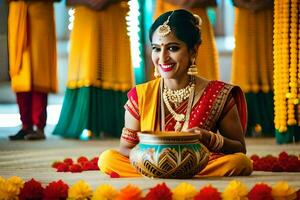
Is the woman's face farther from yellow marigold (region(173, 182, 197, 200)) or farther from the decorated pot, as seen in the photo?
yellow marigold (region(173, 182, 197, 200))

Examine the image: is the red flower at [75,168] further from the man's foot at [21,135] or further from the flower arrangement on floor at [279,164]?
the man's foot at [21,135]

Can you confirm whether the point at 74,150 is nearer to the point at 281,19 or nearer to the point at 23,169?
the point at 23,169

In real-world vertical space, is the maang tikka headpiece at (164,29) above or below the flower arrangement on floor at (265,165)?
above

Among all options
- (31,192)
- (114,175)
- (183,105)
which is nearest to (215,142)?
(183,105)

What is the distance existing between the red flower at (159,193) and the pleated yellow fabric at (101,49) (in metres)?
3.92

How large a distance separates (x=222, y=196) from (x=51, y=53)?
4.18m

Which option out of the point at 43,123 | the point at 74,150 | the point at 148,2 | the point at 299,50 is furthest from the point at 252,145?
the point at 148,2

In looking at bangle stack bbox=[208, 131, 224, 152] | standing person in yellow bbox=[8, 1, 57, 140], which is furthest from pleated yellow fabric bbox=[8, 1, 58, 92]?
bangle stack bbox=[208, 131, 224, 152]

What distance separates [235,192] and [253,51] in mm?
4314

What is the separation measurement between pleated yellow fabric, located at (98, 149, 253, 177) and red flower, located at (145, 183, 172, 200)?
853mm

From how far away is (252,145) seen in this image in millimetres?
5934

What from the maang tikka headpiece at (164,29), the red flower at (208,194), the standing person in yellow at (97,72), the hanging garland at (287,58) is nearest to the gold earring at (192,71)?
the maang tikka headpiece at (164,29)

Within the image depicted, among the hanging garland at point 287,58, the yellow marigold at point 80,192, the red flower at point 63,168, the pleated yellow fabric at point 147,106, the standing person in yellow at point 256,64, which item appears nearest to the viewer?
the yellow marigold at point 80,192

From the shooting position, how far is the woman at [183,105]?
11.7ft
